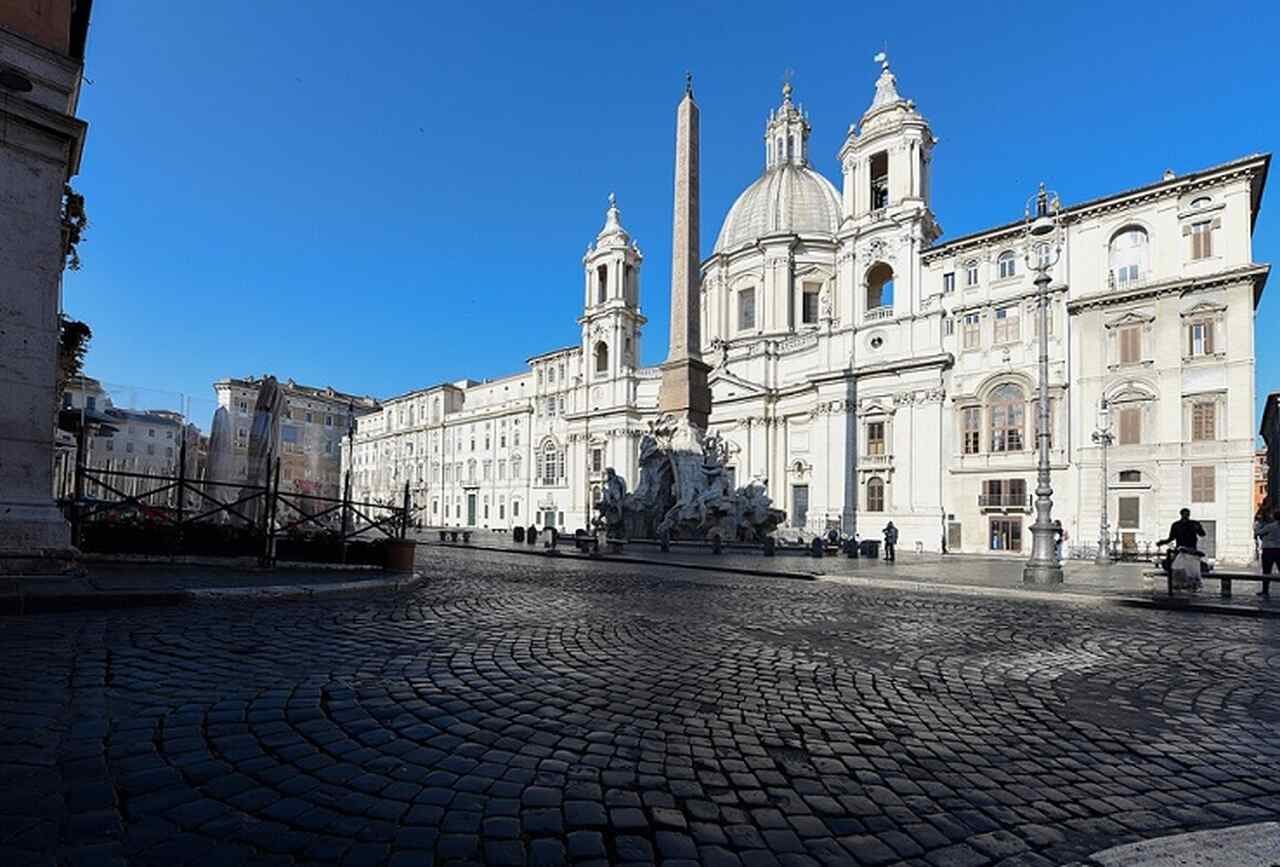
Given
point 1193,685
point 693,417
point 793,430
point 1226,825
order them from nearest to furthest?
point 1226,825 < point 1193,685 < point 693,417 < point 793,430

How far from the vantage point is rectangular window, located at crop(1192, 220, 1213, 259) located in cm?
3219

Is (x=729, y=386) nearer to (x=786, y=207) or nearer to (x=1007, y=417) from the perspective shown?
(x=786, y=207)

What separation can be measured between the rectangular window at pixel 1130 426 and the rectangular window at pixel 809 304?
86.9ft

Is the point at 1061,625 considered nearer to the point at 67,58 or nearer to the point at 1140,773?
the point at 1140,773

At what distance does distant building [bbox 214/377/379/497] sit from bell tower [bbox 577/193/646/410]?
75.3ft

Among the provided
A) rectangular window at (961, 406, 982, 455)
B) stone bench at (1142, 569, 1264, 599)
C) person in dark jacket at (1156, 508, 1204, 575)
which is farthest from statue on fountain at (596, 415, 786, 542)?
person in dark jacket at (1156, 508, 1204, 575)

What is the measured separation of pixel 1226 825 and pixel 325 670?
18.6 ft

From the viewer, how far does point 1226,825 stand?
3.07 m

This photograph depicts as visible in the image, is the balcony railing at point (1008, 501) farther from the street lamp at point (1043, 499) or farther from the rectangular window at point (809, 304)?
the rectangular window at point (809, 304)

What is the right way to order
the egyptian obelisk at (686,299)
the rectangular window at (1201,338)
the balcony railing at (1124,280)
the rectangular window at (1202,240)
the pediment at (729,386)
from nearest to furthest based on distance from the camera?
the egyptian obelisk at (686,299) → the rectangular window at (1201,338) → the rectangular window at (1202,240) → the balcony railing at (1124,280) → the pediment at (729,386)

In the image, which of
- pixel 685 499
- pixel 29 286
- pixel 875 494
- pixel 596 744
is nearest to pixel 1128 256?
pixel 875 494

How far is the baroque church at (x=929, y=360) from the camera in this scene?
31656mm

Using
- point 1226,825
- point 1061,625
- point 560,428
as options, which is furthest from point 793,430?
point 1226,825

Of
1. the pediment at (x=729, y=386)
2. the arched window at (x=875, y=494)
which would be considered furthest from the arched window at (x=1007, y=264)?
the pediment at (x=729, y=386)
